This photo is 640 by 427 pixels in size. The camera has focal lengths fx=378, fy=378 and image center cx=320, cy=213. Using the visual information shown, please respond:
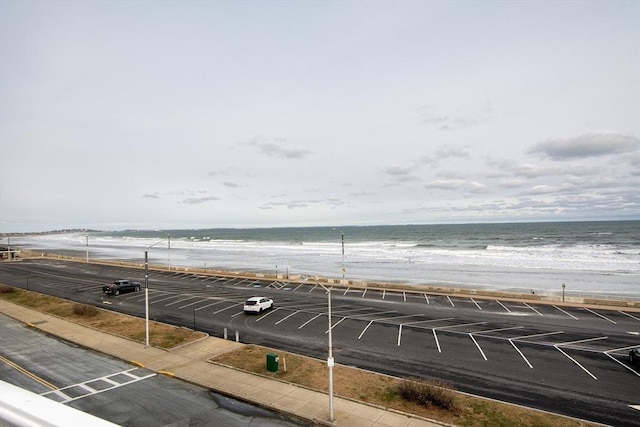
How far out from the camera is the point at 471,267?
74.2m

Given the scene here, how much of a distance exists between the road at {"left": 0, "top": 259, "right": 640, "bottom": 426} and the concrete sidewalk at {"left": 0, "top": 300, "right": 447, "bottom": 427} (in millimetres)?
4431

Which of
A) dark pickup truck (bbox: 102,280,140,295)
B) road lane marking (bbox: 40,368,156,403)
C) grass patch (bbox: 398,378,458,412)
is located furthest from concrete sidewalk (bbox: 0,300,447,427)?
dark pickup truck (bbox: 102,280,140,295)

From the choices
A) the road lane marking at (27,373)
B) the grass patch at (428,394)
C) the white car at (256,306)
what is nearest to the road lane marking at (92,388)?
the road lane marking at (27,373)

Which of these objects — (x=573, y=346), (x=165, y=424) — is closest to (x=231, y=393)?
(x=165, y=424)

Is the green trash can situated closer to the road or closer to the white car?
the road

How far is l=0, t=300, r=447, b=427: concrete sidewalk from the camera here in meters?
16.4

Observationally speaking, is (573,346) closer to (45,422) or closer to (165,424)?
(165,424)

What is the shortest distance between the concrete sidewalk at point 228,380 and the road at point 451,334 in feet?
14.5

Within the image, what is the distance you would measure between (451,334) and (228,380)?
16801 millimetres

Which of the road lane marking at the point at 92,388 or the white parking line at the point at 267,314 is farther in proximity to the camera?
the white parking line at the point at 267,314

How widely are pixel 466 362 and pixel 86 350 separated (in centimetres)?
2466

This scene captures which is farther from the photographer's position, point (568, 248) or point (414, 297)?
point (568, 248)

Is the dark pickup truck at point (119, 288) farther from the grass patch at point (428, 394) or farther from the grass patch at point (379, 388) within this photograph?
the grass patch at point (428, 394)

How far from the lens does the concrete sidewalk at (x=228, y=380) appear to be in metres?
16.4
